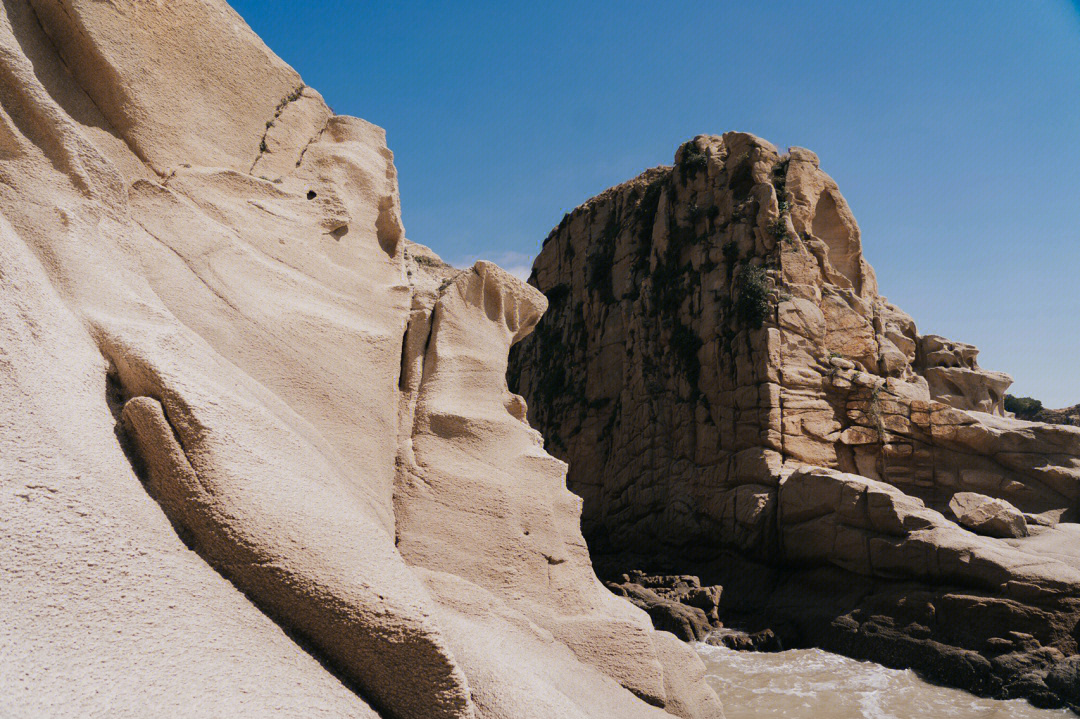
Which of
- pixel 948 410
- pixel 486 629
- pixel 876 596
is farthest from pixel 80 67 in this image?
pixel 948 410

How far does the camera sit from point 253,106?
18.0 ft

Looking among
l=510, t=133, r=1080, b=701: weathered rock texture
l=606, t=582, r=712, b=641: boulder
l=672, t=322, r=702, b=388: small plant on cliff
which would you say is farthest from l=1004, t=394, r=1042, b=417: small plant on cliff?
l=606, t=582, r=712, b=641: boulder

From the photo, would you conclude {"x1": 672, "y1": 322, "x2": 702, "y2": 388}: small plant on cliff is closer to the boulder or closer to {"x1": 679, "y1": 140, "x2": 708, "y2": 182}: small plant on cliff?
{"x1": 679, "y1": 140, "x2": 708, "y2": 182}: small plant on cliff

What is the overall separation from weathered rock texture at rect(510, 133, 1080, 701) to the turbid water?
46cm

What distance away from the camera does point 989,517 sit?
12359mm

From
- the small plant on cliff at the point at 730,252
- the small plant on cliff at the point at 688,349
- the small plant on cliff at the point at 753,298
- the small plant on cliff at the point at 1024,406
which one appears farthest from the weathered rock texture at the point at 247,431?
the small plant on cliff at the point at 1024,406

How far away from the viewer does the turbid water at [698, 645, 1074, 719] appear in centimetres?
905

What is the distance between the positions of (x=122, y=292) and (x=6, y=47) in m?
1.23

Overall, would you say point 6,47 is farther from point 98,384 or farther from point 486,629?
point 486,629

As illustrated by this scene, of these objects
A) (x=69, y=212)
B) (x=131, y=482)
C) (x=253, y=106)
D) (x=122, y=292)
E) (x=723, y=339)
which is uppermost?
(x=723, y=339)

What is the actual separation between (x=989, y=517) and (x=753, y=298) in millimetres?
6640

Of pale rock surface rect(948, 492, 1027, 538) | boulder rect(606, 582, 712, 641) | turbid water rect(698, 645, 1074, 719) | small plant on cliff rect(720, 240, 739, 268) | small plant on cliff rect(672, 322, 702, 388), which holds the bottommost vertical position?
turbid water rect(698, 645, 1074, 719)

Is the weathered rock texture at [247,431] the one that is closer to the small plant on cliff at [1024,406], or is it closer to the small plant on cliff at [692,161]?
the small plant on cliff at [692,161]

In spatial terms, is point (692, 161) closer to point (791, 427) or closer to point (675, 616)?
point (791, 427)
